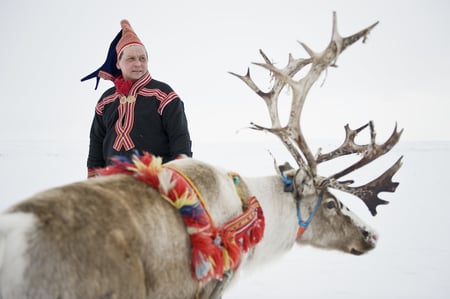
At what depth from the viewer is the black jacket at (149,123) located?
3.04m

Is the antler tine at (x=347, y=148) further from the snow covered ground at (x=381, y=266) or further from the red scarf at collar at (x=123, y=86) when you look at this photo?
the red scarf at collar at (x=123, y=86)

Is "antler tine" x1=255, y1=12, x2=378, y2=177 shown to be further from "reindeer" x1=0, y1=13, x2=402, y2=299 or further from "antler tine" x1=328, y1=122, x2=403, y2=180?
"antler tine" x1=328, y1=122, x2=403, y2=180

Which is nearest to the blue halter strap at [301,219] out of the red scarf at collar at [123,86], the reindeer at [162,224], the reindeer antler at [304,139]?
the reindeer at [162,224]

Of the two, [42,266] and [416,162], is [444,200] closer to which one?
[416,162]

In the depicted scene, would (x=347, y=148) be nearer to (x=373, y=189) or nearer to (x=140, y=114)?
(x=373, y=189)

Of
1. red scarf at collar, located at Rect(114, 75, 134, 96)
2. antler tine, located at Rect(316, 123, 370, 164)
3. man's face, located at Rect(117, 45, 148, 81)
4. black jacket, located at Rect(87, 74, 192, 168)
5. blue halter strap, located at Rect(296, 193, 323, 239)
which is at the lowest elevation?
blue halter strap, located at Rect(296, 193, 323, 239)

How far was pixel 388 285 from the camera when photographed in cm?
431

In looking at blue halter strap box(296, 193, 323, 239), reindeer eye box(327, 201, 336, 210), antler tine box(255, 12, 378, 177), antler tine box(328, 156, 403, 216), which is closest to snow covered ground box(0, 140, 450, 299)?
blue halter strap box(296, 193, 323, 239)

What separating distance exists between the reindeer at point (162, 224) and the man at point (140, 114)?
65cm

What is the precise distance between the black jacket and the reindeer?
628 mm

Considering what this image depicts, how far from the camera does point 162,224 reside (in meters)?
1.78

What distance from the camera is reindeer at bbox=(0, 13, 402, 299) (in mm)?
1365

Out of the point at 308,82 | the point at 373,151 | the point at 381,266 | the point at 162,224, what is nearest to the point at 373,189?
the point at 373,151

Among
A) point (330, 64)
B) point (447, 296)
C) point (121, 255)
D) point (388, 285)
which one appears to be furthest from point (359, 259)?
point (121, 255)
